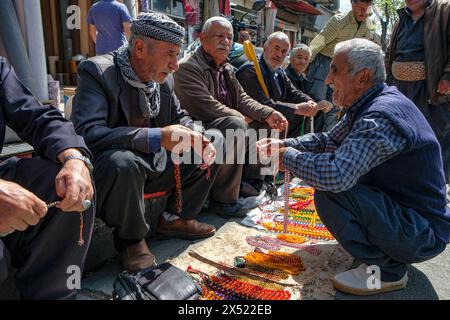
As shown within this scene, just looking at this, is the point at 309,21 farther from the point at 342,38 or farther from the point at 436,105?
the point at 436,105

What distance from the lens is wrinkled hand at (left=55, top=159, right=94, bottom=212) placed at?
1480 millimetres

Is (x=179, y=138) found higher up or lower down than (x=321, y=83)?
lower down

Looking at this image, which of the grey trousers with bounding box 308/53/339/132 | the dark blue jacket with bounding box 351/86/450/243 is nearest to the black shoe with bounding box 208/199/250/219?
the dark blue jacket with bounding box 351/86/450/243

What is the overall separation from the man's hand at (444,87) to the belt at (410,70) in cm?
20

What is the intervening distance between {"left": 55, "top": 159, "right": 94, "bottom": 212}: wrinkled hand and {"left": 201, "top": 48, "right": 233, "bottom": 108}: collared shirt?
6.85 ft

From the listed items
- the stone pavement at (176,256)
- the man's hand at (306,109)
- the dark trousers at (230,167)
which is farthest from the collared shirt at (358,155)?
the man's hand at (306,109)

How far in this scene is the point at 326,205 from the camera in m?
2.11

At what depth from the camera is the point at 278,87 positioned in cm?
446

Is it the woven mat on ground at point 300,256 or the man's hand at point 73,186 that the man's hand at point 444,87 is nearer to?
the woven mat on ground at point 300,256

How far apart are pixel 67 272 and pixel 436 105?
139 inches

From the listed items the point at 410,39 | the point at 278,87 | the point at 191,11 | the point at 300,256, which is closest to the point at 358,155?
the point at 300,256

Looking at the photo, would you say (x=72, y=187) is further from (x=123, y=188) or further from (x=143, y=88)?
(x=143, y=88)

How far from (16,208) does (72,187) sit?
0.23 metres
